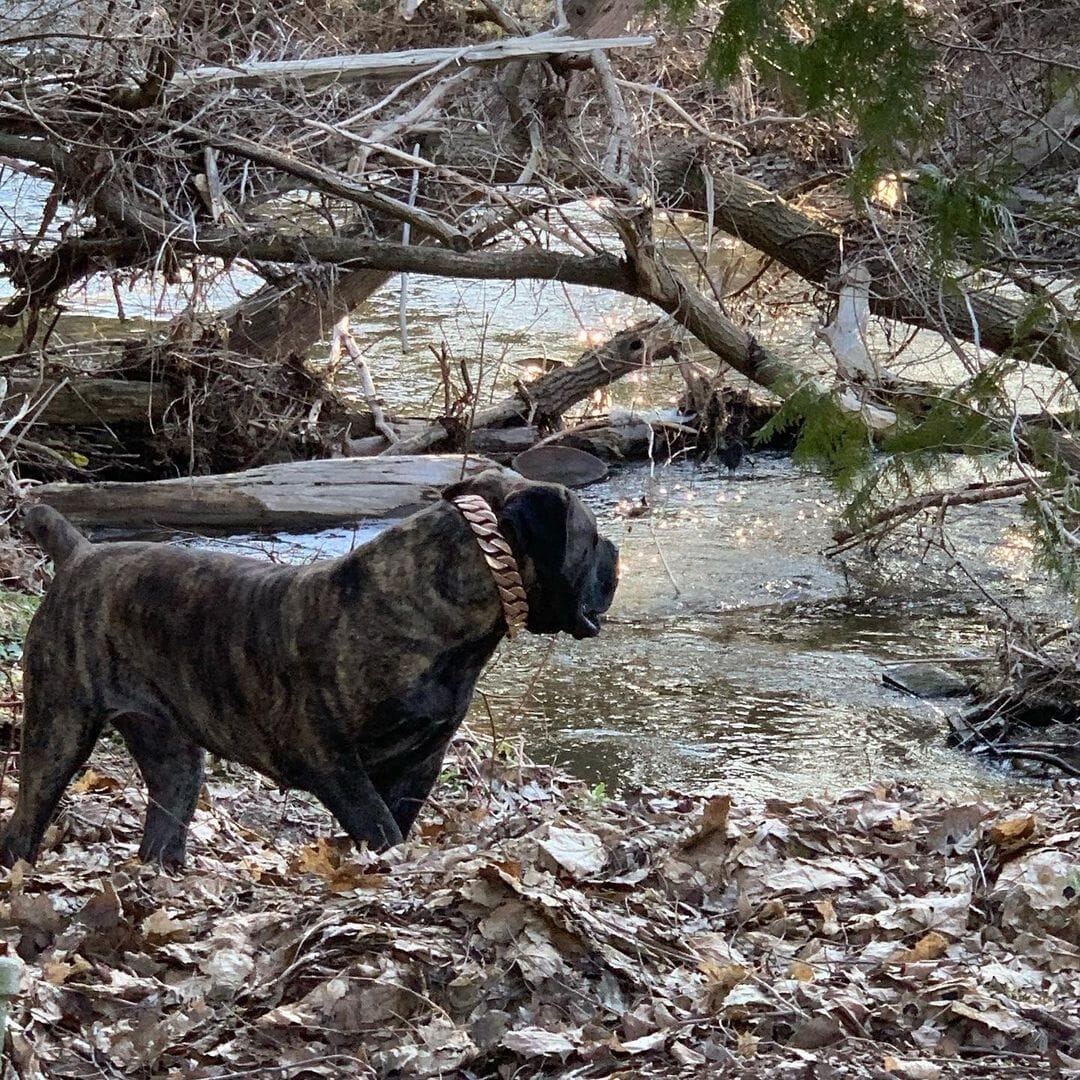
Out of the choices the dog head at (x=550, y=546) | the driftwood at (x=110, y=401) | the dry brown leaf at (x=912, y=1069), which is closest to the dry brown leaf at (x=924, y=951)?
the dry brown leaf at (x=912, y=1069)

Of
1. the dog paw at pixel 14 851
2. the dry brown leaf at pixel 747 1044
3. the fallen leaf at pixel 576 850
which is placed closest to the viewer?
the dry brown leaf at pixel 747 1044

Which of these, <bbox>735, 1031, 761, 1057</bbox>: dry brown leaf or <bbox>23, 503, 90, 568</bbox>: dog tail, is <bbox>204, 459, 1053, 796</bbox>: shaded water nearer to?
<bbox>23, 503, 90, 568</bbox>: dog tail

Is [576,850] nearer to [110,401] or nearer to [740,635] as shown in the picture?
[740,635]

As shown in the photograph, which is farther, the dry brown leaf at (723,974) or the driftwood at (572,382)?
the driftwood at (572,382)

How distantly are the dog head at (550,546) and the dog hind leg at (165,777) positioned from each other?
4.54 feet

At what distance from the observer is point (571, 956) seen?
3678 mm

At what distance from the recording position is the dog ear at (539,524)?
4.11 metres

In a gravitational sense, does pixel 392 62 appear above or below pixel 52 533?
above

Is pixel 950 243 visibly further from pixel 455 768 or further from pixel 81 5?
pixel 81 5

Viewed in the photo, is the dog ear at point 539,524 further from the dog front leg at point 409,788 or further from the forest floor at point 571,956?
the forest floor at point 571,956

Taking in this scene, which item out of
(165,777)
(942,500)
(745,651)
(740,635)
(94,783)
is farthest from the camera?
(740,635)

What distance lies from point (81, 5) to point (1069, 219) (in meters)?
6.29

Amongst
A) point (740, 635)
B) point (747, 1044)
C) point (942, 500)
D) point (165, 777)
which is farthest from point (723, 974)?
point (740, 635)

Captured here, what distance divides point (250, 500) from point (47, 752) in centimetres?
637
